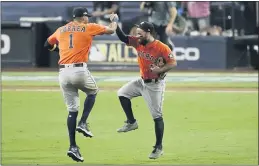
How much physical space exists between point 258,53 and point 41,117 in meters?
10.1

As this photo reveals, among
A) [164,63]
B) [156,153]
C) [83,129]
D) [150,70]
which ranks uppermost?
[164,63]

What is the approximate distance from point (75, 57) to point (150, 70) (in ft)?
3.61

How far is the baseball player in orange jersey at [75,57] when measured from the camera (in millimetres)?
11586

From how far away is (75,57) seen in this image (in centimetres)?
1173

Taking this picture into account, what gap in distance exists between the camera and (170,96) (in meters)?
20.2

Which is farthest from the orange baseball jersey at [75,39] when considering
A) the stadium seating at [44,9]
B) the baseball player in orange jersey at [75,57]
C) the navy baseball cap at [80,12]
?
the stadium seating at [44,9]

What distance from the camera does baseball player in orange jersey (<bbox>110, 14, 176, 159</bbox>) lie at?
38.7 ft

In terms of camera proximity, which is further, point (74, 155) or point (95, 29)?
point (95, 29)

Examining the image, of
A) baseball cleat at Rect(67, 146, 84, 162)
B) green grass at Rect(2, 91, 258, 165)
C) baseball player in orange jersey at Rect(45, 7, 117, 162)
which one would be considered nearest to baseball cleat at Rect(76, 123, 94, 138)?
baseball player in orange jersey at Rect(45, 7, 117, 162)

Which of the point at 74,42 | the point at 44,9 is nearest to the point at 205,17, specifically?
the point at 44,9

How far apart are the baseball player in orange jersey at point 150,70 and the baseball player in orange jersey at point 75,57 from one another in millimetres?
434

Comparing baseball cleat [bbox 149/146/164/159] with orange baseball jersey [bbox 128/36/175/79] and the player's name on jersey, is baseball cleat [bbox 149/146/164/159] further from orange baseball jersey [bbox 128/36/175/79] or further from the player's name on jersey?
the player's name on jersey

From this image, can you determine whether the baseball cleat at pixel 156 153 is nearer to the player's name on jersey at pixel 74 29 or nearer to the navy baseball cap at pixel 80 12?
the player's name on jersey at pixel 74 29

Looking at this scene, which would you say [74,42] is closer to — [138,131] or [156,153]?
[156,153]
